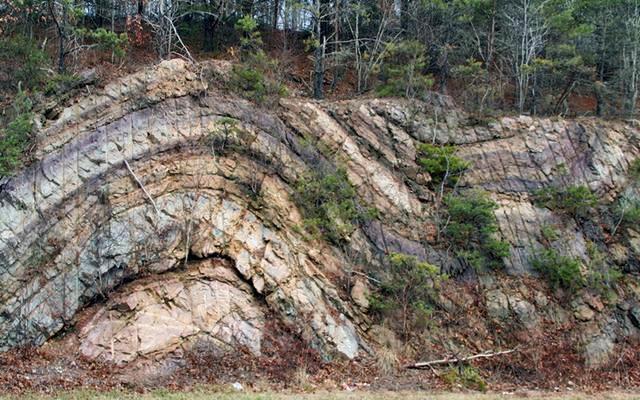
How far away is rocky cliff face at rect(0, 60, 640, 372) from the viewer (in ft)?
43.7

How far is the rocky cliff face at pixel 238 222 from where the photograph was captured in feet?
43.7

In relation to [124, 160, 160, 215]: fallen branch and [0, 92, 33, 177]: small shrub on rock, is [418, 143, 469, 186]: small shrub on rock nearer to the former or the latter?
[124, 160, 160, 215]: fallen branch

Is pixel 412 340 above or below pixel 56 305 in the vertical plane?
below

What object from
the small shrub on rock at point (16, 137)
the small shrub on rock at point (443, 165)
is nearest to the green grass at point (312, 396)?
the small shrub on rock at point (16, 137)

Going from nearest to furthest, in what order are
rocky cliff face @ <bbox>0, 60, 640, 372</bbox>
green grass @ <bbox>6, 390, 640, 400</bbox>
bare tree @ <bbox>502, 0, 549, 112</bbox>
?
green grass @ <bbox>6, 390, 640, 400</bbox> → rocky cliff face @ <bbox>0, 60, 640, 372</bbox> → bare tree @ <bbox>502, 0, 549, 112</bbox>

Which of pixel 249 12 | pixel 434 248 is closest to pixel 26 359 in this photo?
pixel 434 248

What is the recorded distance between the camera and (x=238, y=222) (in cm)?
1489

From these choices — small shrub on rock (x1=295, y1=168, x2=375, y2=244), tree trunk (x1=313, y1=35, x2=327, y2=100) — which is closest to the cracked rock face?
small shrub on rock (x1=295, y1=168, x2=375, y2=244)

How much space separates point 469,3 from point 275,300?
1322 centimetres

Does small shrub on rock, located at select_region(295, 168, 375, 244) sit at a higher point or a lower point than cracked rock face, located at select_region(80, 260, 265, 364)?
higher

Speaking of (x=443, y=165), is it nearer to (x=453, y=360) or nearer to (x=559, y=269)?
(x=559, y=269)

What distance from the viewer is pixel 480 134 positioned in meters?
19.7

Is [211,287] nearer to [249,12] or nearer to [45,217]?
[45,217]

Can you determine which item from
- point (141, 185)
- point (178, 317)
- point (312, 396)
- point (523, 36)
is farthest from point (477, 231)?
point (141, 185)
